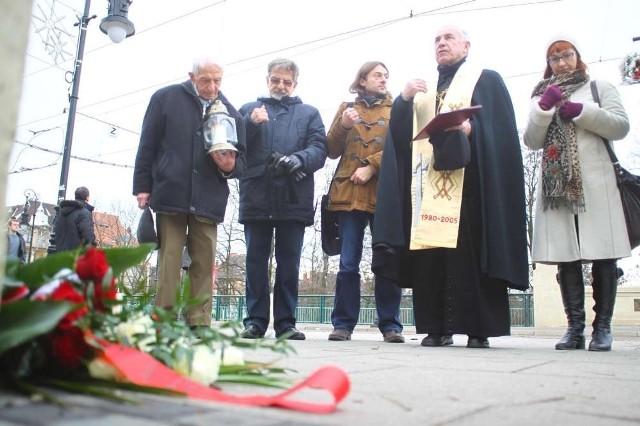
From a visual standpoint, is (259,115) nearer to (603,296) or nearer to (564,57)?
(564,57)

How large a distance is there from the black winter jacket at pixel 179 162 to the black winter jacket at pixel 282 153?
1.27ft

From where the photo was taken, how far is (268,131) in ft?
15.2

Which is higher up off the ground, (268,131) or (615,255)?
(268,131)

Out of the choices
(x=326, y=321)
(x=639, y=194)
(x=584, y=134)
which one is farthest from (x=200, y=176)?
(x=326, y=321)

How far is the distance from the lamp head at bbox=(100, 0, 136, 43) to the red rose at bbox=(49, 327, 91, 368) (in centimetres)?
896

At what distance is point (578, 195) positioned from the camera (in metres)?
4.02

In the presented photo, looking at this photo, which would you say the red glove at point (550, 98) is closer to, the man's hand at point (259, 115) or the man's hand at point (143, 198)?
the man's hand at point (259, 115)

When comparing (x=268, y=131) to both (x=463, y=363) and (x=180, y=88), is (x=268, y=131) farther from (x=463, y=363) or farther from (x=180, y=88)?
(x=463, y=363)

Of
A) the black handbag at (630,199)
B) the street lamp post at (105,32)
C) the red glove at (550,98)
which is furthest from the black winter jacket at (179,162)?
the street lamp post at (105,32)

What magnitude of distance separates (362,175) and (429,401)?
3.12 m

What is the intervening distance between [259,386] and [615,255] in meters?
3.05

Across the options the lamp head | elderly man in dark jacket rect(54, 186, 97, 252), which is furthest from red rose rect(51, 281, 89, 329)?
the lamp head

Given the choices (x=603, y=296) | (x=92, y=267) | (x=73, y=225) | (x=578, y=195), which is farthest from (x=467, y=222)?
(x=73, y=225)

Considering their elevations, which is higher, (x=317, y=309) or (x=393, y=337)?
(x=317, y=309)
